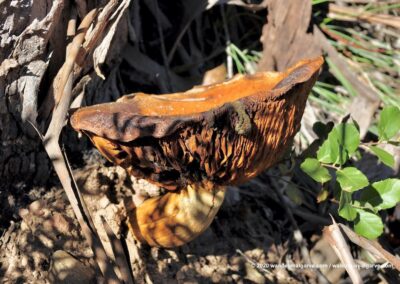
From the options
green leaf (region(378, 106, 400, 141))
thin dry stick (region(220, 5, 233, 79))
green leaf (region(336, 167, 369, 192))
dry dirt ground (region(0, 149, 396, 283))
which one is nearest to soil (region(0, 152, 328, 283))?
dry dirt ground (region(0, 149, 396, 283))

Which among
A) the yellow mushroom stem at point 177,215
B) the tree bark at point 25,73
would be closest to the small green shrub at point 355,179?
the yellow mushroom stem at point 177,215

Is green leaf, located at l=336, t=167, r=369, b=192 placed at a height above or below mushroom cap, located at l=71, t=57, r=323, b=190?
below

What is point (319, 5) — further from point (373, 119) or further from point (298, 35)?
point (373, 119)

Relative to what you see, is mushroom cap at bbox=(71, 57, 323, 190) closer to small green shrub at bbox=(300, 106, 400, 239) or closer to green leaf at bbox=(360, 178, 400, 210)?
small green shrub at bbox=(300, 106, 400, 239)

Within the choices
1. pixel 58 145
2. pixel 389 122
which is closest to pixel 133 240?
pixel 58 145

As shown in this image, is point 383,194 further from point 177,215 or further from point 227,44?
point 227,44

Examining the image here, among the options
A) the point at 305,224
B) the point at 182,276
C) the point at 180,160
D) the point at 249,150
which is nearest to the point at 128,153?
the point at 180,160
